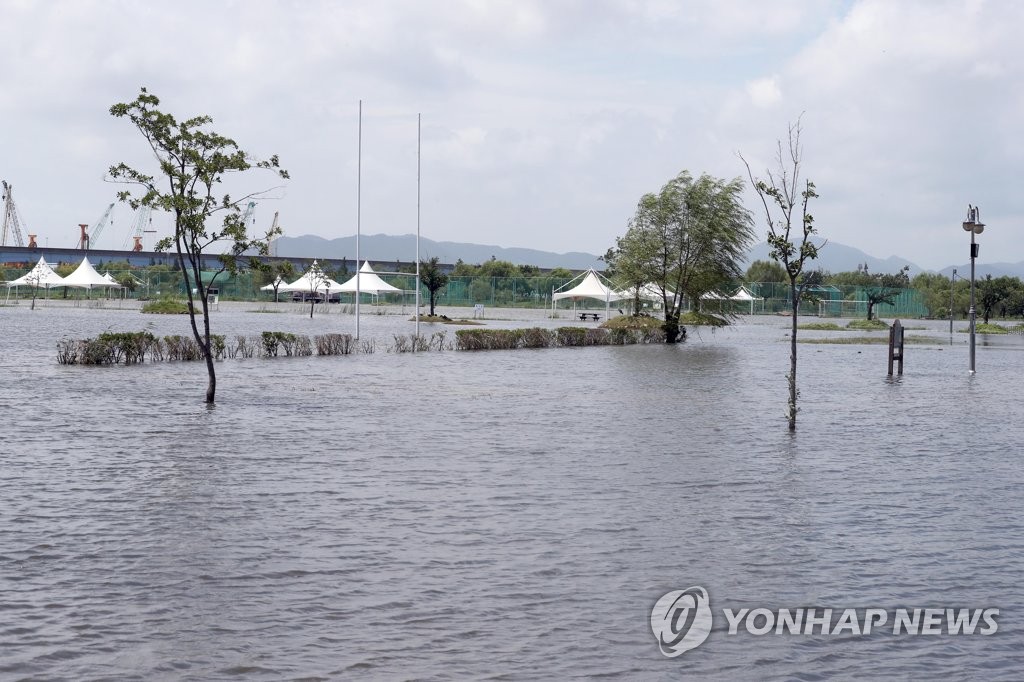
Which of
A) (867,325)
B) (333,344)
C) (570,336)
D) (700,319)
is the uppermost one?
(700,319)

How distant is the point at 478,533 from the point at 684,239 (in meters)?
44.6

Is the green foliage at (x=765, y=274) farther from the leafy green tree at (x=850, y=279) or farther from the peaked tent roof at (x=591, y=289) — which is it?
the peaked tent roof at (x=591, y=289)

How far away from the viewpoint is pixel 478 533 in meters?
10.5

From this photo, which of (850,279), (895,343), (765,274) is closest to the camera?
(895,343)

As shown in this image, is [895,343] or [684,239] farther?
[684,239]

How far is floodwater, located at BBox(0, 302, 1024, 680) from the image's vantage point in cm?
718

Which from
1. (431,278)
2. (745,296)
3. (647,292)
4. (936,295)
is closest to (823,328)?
(745,296)

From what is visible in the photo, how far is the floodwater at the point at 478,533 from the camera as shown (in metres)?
7.18

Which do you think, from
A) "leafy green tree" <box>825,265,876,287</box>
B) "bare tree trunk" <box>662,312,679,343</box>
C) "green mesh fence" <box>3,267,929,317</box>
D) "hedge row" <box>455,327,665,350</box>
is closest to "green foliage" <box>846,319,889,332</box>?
"green mesh fence" <box>3,267,929,317</box>

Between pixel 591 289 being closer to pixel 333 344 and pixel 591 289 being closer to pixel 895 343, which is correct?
pixel 333 344

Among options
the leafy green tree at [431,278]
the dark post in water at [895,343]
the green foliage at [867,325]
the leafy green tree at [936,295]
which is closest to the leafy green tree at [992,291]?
the leafy green tree at [936,295]

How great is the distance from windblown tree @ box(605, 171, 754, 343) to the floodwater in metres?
30.9

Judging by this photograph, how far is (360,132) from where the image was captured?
4375cm

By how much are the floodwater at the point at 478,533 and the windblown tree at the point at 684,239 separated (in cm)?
3087
